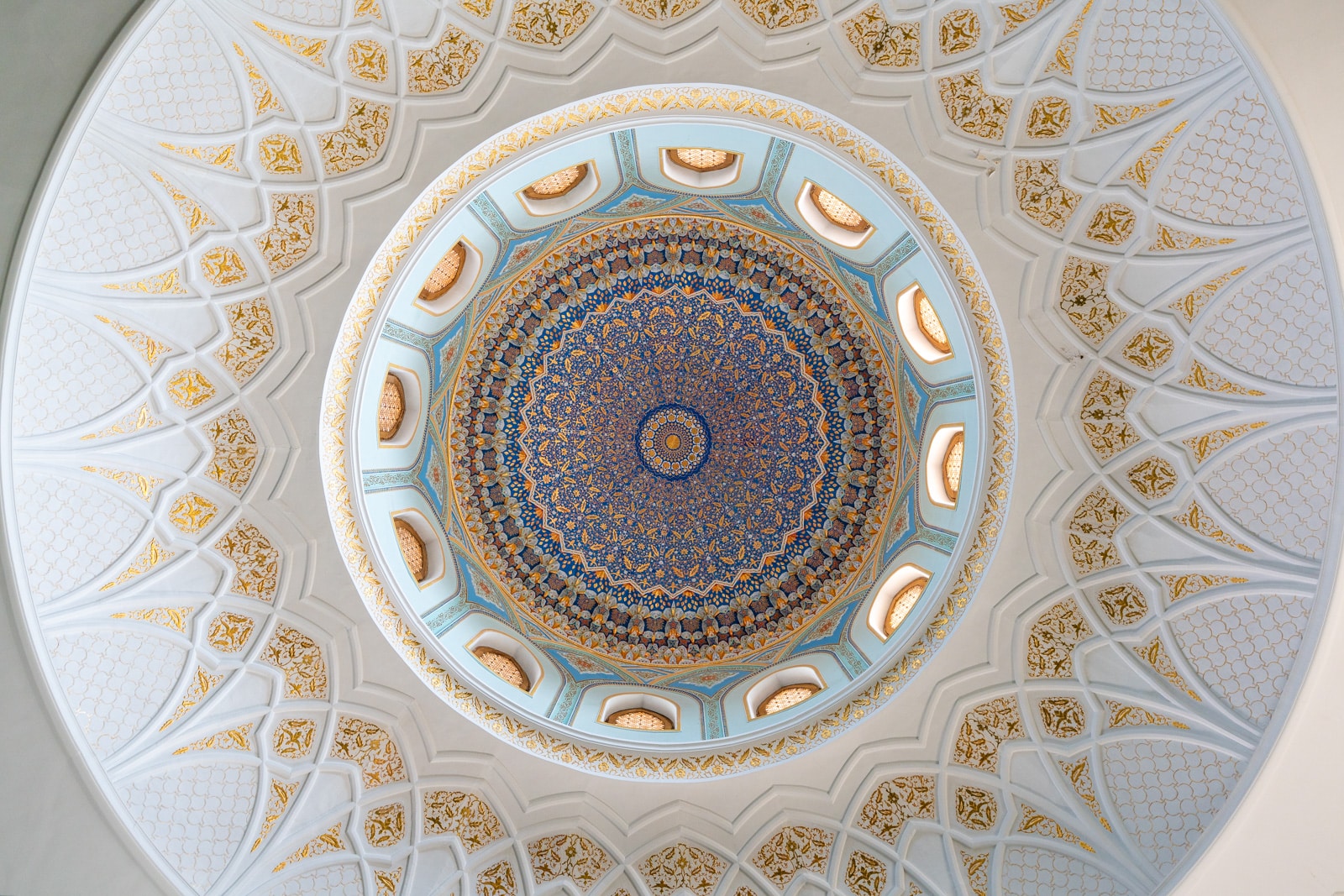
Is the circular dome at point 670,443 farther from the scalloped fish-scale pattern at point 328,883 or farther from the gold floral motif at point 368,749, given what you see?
the scalloped fish-scale pattern at point 328,883

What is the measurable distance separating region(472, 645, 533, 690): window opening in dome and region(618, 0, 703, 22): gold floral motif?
8.58m

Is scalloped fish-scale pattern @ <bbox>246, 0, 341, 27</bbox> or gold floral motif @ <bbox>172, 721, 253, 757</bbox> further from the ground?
scalloped fish-scale pattern @ <bbox>246, 0, 341, 27</bbox>

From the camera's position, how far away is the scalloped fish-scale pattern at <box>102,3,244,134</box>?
26.8 ft

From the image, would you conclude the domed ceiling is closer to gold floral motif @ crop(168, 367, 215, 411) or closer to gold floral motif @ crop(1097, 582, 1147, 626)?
gold floral motif @ crop(1097, 582, 1147, 626)

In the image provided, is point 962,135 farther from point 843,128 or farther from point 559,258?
point 559,258

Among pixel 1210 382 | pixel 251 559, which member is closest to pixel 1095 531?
pixel 1210 382

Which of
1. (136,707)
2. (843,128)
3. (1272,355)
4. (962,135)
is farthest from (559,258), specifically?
(1272,355)

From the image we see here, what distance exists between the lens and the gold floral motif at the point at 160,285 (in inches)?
355

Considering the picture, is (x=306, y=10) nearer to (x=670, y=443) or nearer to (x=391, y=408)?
(x=391, y=408)

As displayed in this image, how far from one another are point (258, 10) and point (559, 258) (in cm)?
489

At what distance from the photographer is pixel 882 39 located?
884 cm

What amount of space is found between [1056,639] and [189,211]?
445 inches

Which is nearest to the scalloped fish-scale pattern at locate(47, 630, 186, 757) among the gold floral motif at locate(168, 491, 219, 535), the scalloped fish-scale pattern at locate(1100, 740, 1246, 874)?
→ the gold floral motif at locate(168, 491, 219, 535)

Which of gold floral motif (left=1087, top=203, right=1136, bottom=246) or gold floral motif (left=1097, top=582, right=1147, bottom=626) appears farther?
gold floral motif (left=1097, top=582, right=1147, bottom=626)
